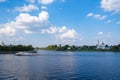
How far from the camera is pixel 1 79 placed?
194 feet

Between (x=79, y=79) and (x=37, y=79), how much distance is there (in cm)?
1193

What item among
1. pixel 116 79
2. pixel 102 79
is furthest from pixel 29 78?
pixel 116 79

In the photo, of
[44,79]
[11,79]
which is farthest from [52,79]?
[11,79]

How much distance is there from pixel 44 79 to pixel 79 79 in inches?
393

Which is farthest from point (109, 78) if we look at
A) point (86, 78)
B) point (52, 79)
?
point (52, 79)

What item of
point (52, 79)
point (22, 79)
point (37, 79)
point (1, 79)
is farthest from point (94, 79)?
point (1, 79)

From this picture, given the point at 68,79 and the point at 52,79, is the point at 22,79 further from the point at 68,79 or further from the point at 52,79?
the point at 68,79

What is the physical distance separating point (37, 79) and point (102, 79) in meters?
18.4

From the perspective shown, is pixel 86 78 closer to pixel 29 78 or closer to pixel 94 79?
pixel 94 79

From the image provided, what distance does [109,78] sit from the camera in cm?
6119

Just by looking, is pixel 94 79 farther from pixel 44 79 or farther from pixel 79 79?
pixel 44 79

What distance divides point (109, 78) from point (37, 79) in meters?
20.8

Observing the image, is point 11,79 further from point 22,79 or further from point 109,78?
point 109,78

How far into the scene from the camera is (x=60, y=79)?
58.8 metres
